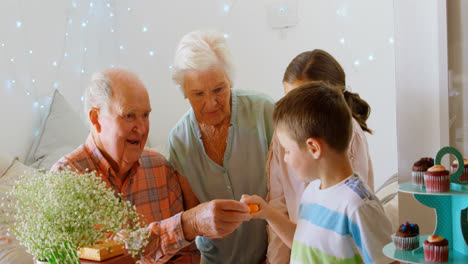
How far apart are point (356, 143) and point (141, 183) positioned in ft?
2.79

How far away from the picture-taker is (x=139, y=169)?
1889 millimetres

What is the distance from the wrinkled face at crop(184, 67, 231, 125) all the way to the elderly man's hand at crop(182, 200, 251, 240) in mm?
442

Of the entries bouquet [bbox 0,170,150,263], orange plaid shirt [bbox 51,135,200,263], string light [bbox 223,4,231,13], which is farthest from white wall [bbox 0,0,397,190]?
bouquet [bbox 0,170,150,263]

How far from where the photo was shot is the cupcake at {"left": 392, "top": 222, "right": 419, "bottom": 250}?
102 centimetres

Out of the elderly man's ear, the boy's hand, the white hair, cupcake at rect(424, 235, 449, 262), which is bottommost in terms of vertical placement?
the boy's hand

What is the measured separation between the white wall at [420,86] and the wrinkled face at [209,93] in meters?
0.74

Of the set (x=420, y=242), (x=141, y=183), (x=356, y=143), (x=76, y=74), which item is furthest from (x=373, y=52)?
(x=76, y=74)

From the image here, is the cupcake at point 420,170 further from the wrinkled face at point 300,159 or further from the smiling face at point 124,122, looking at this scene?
the smiling face at point 124,122

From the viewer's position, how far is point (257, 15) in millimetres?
3203

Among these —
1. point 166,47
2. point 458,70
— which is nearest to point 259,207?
point 458,70

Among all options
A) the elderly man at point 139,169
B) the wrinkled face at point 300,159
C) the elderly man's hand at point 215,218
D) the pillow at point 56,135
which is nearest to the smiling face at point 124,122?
the elderly man at point 139,169

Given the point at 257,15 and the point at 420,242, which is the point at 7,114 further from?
the point at 420,242

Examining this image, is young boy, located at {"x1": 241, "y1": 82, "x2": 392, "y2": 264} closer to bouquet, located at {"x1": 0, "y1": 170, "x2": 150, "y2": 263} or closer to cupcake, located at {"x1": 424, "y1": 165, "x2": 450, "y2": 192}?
cupcake, located at {"x1": 424, "y1": 165, "x2": 450, "y2": 192}

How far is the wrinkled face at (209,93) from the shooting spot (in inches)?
74.2
